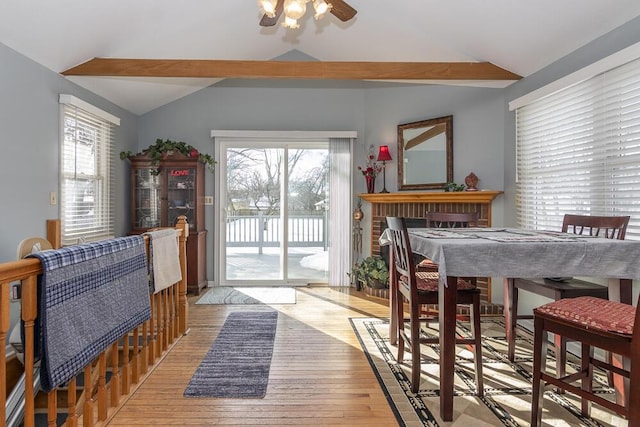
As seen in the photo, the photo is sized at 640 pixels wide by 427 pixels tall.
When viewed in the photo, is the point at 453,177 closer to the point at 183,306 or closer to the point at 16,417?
the point at 183,306

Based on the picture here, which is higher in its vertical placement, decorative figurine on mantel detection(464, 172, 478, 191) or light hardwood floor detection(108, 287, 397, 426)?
decorative figurine on mantel detection(464, 172, 478, 191)

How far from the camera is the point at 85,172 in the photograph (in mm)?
3648

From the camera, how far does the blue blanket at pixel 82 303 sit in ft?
4.16

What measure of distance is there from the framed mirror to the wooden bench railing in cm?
274

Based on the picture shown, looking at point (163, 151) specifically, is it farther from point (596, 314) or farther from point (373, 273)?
point (596, 314)

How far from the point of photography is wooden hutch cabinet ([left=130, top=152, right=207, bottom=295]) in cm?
444

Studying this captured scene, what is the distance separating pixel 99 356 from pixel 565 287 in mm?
2630

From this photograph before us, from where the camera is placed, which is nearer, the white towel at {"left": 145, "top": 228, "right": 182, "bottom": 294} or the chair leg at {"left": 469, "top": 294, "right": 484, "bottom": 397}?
the chair leg at {"left": 469, "top": 294, "right": 484, "bottom": 397}

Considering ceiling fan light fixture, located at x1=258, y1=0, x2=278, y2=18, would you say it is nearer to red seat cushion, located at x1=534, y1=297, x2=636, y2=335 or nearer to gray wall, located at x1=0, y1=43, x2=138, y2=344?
gray wall, located at x1=0, y1=43, x2=138, y2=344

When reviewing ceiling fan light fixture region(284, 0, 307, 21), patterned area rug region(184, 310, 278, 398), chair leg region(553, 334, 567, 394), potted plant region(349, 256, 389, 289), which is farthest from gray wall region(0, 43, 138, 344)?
chair leg region(553, 334, 567, 394)

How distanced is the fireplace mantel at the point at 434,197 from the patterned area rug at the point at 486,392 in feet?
4.75

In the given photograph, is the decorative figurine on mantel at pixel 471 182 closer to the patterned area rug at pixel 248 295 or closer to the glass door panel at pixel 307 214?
the glass door panel at pixel 307 214

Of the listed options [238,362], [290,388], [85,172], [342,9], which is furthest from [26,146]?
[290,388]

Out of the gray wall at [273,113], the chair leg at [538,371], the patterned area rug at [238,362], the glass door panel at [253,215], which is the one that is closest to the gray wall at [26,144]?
the gray wall at [273,113]
